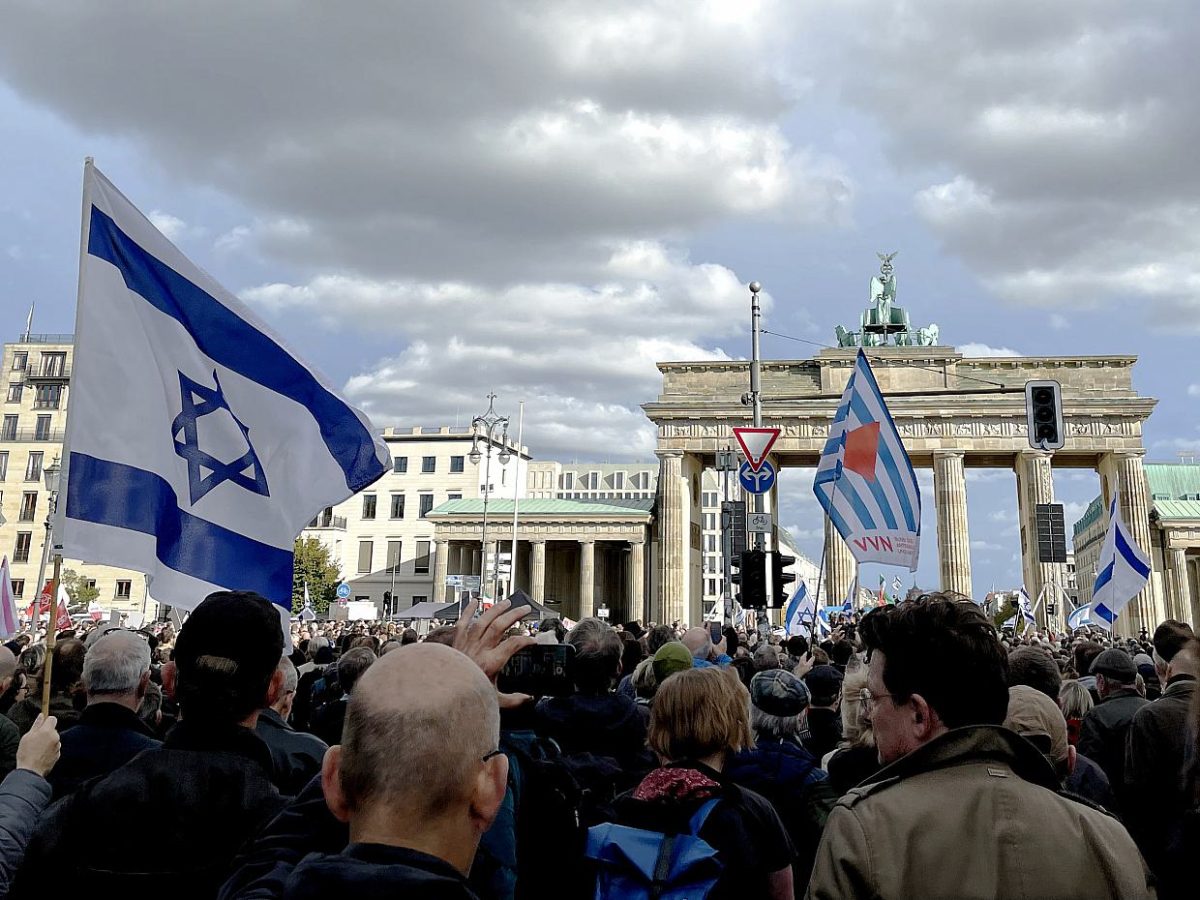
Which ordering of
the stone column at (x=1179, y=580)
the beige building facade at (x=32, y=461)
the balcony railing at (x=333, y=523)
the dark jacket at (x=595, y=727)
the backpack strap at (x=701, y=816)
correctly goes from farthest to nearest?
1. the balcony railing at (x=333, y=523)
2. the beige building facade at (x=32, y=461)
3. the stone column at (x=1179, y=580)
4. the dark jacket at (x=595, y=727)
5. the backpack strap at (x=701, y=816)

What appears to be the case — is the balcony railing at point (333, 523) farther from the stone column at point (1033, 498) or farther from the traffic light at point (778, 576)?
the traffic light at point (778, 576)

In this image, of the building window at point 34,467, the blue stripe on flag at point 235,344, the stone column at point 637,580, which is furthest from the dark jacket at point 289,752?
the building window at point 34,467

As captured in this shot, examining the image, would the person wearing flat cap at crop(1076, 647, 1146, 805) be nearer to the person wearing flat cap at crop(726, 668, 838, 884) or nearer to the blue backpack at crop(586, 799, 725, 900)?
the person wearing flat cap at crop(726, 668, 838, 884)

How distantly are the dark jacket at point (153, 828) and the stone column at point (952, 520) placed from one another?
2179 inches

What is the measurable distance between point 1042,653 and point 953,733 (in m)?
3.76

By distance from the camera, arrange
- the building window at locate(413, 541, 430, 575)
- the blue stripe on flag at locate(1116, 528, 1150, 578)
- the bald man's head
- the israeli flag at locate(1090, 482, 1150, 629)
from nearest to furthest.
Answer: the bald man's head, the israeli flag at locate(1090, 482, 1150, 629), the blue stripe on flag at locate(1116, 528, 1150, 578), the building window at locate(413, 541, 430, 575)

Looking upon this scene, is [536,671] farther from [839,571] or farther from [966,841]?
[839,571]

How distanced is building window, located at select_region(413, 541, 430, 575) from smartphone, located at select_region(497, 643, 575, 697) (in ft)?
319

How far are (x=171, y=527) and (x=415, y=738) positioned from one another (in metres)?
3.41

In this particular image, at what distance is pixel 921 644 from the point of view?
2719 millimetres

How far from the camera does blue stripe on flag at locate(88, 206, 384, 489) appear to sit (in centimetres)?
505

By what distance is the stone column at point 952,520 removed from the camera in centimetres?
5522

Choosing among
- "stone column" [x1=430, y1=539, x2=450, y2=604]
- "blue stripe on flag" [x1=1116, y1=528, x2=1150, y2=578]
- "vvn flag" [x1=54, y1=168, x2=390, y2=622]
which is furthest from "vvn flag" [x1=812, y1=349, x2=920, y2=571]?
"stone column" [x1=430, y1=539, x2=450, y2=604]

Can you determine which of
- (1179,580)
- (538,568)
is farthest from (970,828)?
(538,568)
